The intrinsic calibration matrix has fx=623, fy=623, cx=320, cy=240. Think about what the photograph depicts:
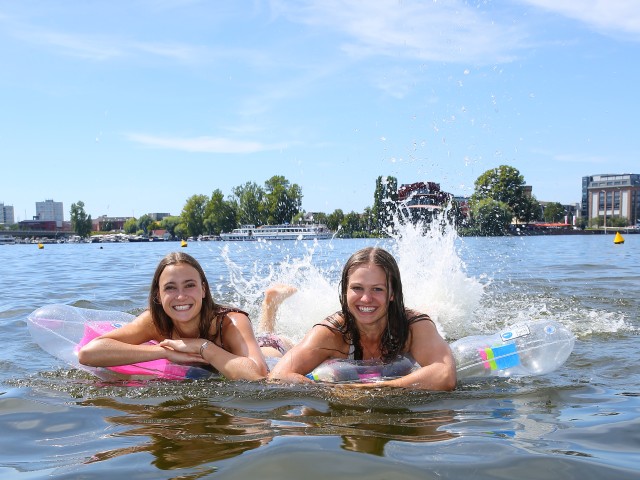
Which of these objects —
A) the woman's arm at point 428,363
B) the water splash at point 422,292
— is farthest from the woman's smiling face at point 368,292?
the water splash at point 422,292

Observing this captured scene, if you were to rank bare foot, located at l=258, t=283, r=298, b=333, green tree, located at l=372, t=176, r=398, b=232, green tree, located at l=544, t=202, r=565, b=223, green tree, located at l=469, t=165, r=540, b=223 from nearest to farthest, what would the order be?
bare foot, located at l=258, t=283, r=298, b=333
green tree, located at l=372, t=176, r=398, b=232
green tree, located at l=469, t=165, r=540, b=223
green tree, located at l=544, t=202, r=565, b=223

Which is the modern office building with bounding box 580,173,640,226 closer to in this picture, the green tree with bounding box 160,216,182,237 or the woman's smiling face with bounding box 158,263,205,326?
the green tree with bounding box 160,216,182,237

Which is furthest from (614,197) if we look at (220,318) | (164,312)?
(164,312)

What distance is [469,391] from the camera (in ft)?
15.9

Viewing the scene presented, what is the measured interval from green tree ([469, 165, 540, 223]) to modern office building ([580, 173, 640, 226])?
77.3 m

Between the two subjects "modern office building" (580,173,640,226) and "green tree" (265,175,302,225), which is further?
"modern office building" (580,173,640,226)

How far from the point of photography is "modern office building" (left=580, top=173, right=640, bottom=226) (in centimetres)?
15988

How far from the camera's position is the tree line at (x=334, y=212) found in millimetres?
58312

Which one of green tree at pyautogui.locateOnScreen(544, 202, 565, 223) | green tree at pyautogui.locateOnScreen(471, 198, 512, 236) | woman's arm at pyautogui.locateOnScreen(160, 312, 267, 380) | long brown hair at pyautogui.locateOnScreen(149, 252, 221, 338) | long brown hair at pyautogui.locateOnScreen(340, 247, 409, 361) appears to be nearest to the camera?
long brown hair at pyautogui.locateOnScreen(340, 247, 409, 361)

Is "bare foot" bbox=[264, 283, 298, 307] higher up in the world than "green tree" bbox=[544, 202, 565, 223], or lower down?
lower down

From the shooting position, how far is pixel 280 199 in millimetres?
105562

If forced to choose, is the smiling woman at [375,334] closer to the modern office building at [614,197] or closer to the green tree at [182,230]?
the green tree at [182,230]

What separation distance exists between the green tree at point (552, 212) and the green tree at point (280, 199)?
66.6 meters

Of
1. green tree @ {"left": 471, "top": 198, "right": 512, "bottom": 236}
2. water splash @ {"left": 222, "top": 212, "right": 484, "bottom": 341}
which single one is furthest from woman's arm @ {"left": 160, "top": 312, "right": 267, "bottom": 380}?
green tree @ {"left": 471, "top": 198, "right": 512, "bottom": 236}
